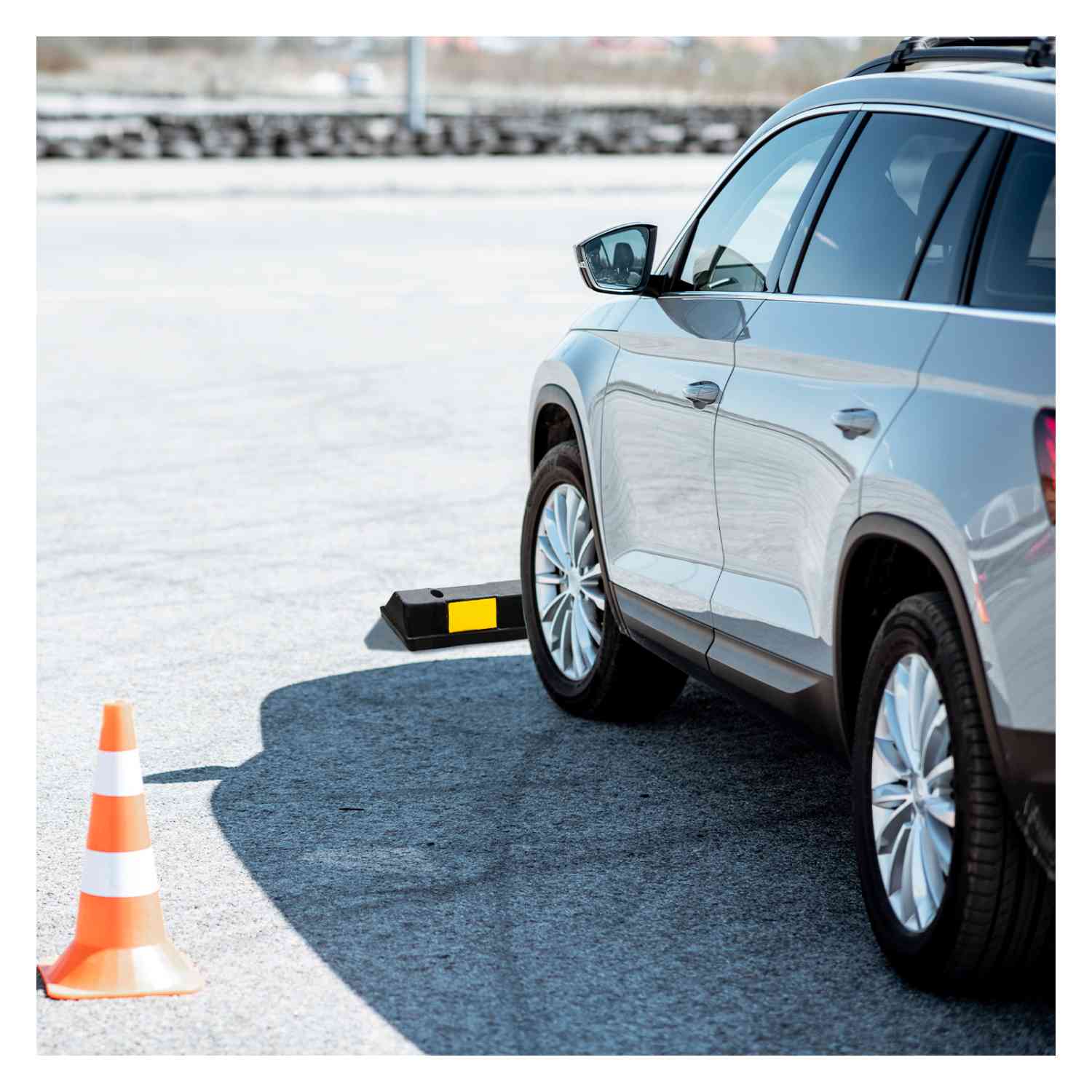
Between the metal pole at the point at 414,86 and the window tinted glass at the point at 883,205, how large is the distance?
35.1 m

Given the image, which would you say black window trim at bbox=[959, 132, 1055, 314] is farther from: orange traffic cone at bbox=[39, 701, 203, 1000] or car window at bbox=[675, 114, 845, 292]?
orange traffic cone at bbox=[39, 701, 203, 1000]

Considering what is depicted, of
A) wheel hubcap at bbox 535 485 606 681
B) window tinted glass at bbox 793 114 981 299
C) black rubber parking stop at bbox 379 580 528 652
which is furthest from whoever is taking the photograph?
black rubber parking stop at bbox 379 580 528 652

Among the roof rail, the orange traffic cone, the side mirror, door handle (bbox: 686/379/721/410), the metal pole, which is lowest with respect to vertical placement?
the orange traffic cone

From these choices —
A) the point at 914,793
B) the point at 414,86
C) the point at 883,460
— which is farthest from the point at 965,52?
the point at 414,86

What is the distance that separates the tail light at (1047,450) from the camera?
3.28 meters

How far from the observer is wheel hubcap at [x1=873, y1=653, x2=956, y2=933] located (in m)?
3.73

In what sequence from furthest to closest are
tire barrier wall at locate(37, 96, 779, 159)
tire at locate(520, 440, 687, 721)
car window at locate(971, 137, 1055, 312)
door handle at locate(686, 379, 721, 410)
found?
tire barrier wall at locate(37, 96, 779, 159), tire at locate(520, 440, 687, 721), door handle at locate(686, 379, 721, 410), car window at locate(971, 137, 1055, 312)

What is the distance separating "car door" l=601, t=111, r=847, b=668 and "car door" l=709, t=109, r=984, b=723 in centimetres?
11

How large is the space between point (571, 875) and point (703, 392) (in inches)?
50.5

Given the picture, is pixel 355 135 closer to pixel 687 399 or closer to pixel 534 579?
pixel 534 579

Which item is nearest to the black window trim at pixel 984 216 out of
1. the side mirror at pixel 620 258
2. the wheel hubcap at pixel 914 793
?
the wheel hubcap at pixel 914 793

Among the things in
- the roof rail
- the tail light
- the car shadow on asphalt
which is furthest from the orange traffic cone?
the roof rail

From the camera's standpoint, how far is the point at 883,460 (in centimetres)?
378

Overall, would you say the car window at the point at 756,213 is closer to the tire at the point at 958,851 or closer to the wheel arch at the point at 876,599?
the wheel arch at the point at 876,599
